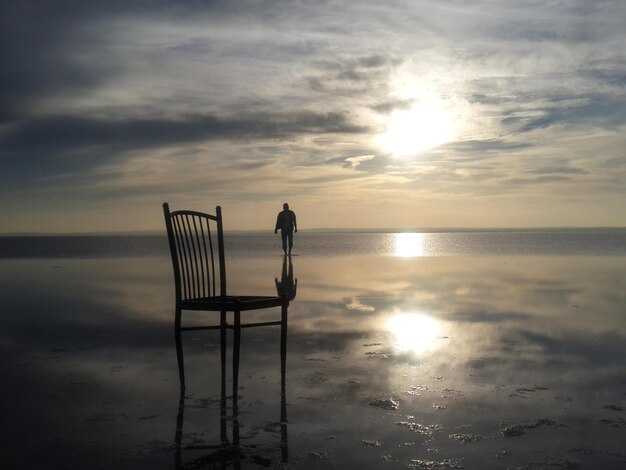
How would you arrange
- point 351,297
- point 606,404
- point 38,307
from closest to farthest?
point 606,404 < point 38,307 < point 351,297

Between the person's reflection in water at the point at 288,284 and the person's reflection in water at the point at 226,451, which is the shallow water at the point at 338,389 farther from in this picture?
the person's reflection in water at the point at 288,284

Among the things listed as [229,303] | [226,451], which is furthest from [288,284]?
[226,451]

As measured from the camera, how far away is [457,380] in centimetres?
545

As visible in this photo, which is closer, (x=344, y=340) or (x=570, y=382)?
(x=570, y=382)

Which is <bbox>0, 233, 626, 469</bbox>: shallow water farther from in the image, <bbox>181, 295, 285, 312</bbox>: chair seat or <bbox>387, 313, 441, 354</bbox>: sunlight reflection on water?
<bbox>181, 295, 285, 312</bbox>: chair seat

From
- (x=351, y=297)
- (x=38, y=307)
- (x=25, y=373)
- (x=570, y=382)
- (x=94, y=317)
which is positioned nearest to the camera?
(x=570, y=382)

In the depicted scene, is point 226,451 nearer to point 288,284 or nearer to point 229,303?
point 229,303

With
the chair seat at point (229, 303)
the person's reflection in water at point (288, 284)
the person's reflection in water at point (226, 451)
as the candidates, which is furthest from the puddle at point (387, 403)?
the person's reflection in water at point (288, 284)

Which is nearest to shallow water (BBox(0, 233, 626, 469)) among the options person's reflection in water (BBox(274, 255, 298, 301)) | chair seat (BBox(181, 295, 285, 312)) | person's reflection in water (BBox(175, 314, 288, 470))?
person's reflection in water (BBox(175, 314, 288, 470))

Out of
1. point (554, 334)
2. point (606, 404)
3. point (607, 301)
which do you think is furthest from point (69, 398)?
point (607, 301)

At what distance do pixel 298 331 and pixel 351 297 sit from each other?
4.11 metres

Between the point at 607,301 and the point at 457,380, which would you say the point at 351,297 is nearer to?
the point at 607,301

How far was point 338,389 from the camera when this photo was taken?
5184 millimetres

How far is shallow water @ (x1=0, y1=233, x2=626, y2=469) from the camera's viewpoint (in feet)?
12.2
